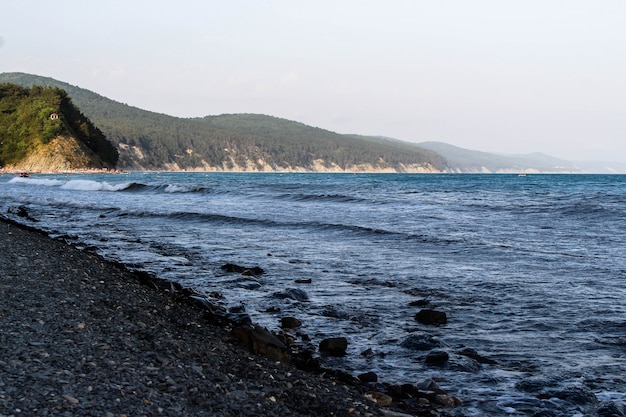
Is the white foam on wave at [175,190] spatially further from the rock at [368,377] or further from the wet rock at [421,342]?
the rock at [368,377]

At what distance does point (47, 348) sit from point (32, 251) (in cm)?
714

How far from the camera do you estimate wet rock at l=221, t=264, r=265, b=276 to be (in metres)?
12.6

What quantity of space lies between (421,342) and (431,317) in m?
1.20

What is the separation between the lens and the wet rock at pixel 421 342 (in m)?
7.37

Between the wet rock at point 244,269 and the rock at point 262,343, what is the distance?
5.51 meters

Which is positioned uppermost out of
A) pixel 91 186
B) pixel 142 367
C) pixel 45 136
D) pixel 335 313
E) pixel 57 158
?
pixel 45 136

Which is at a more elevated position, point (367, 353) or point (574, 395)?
point (574, 395)

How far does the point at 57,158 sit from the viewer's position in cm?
11881

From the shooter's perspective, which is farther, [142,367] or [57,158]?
[57,158]

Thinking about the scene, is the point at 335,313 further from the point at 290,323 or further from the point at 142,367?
the point at 142,367

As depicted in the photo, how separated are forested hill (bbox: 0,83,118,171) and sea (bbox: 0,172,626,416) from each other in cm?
10510

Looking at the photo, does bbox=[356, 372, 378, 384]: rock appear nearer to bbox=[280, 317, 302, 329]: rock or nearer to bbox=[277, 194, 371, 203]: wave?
bbox=[280, 317, 302, 329]: rock

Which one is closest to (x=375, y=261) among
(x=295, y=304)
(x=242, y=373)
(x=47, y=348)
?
(x=295, y=304)

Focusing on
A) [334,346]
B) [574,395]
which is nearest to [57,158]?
[334,346]
